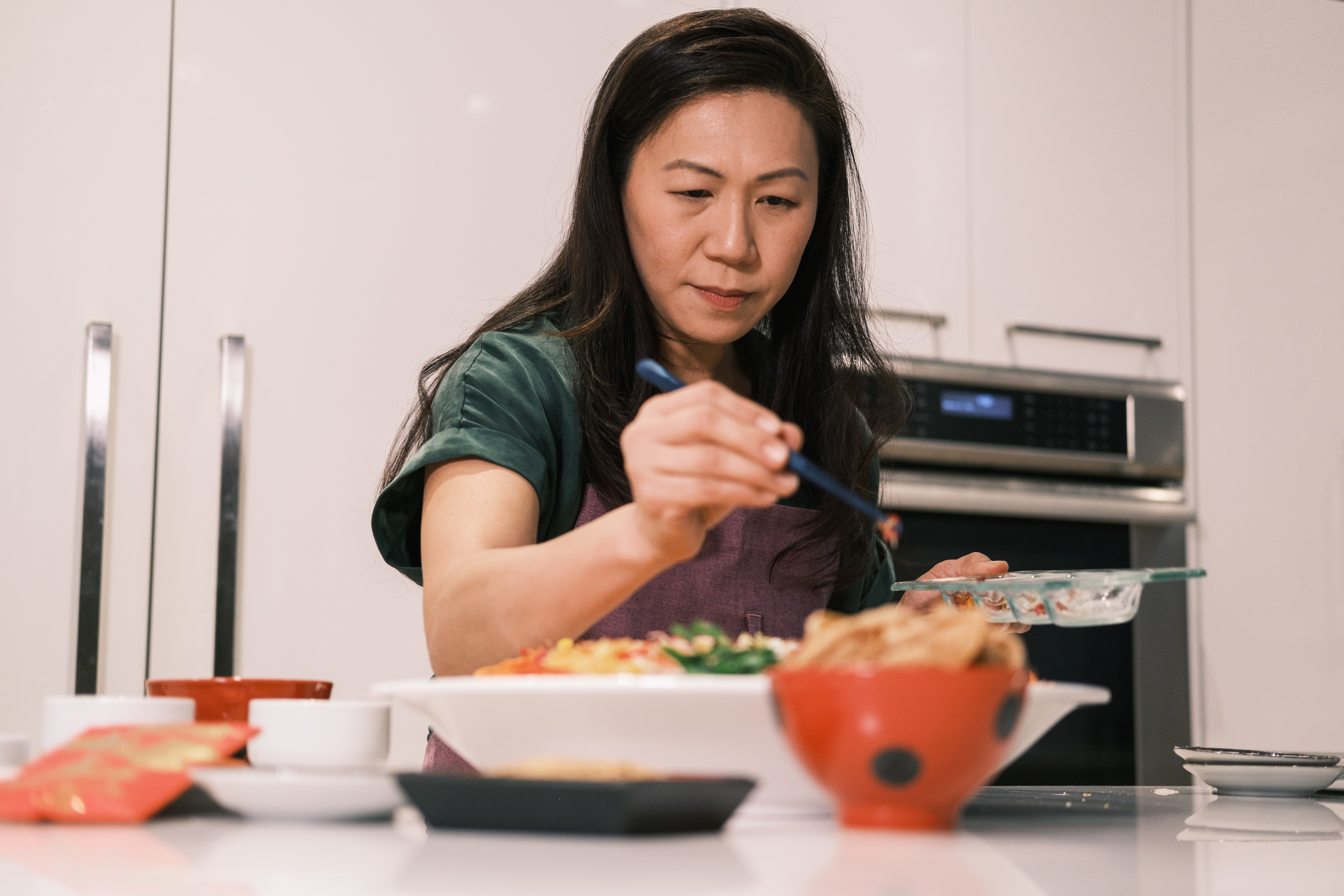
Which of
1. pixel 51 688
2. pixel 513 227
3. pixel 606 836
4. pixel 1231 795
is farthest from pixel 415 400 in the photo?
pixel 606 836

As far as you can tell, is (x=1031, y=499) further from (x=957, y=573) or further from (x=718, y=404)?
(x=718, y=404)

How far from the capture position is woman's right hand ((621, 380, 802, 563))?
0.64 m

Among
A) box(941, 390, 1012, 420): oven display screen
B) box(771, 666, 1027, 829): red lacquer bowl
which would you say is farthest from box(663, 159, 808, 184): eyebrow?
box(941, 390, 1012, 420): oven display screen

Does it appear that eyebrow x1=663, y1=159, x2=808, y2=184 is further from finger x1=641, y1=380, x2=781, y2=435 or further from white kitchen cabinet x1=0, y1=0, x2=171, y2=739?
white kitchen cabinet x1=0, y1=0, x2=171, y2=739

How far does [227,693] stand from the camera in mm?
853

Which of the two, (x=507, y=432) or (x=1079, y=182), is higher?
(x=1079, y=182)

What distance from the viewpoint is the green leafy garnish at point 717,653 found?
0.57m

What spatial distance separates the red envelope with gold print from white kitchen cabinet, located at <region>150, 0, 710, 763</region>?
137 centimetres

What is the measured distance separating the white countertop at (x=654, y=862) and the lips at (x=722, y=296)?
0.72 meters

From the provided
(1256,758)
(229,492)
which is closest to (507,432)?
(1256,758)

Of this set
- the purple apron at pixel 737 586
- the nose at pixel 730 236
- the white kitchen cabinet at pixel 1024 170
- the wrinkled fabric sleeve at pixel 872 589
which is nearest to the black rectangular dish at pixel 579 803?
the purple apron at pixel 737 586

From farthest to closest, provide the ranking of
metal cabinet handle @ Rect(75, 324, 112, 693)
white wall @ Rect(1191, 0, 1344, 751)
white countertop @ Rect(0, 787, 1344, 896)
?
→ white wall @ Rect(1191, 0, 1344, 751) → metal cabinet handle @ Rect(75, 324, 112, 693) → white countertop @ Rect(0, 787, 1344, 896)

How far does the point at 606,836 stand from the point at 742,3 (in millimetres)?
2032

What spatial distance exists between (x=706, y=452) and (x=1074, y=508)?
179 cm
